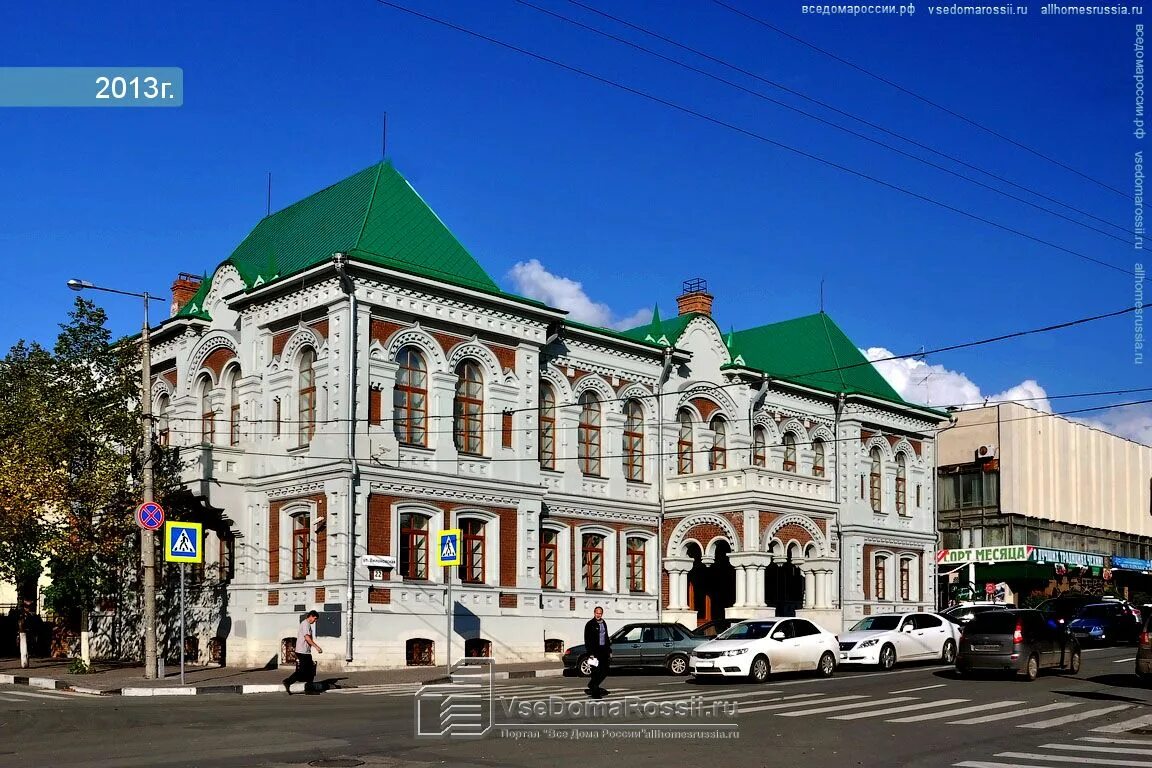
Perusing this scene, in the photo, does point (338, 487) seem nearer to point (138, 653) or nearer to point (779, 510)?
point (138, 653)

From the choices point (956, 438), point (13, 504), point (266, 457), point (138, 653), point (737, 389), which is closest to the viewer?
point (13, 504)

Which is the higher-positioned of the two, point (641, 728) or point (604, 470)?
point (604, 470)

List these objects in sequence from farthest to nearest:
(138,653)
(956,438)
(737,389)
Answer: (956,438) → (737,389) → (138,653)

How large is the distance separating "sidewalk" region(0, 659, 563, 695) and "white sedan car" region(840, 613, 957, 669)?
285 inches

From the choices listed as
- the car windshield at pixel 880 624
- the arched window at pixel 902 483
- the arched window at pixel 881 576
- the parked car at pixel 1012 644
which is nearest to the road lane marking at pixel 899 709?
the parked car at pixel 1012 644

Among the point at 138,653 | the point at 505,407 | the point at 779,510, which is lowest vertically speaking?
the point at 138,653

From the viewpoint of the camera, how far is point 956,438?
71188mm

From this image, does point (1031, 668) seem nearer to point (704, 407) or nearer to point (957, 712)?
point (957, 712)

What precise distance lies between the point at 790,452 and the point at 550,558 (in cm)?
1205

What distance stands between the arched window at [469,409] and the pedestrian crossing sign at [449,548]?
6317 millimetres

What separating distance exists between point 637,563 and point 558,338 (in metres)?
8.14

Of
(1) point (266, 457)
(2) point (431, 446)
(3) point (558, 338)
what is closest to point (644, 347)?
(3) point (558, 338)

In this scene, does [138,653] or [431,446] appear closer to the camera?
[431,446]

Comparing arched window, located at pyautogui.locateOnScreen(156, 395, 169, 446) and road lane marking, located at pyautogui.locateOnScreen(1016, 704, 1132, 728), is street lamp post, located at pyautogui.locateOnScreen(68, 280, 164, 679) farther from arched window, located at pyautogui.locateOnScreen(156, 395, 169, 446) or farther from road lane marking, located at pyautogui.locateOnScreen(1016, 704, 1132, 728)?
road lane marking, located at pyautogui.locateOnScreen(1016, 704, 1132, 728)
